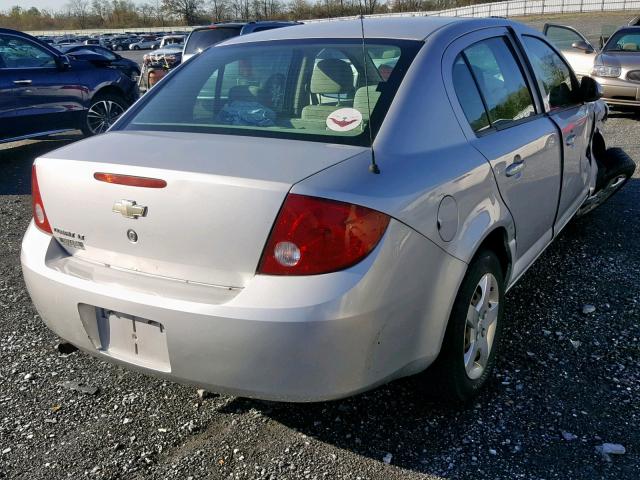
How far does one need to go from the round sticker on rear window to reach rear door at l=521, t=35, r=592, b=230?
164 centimetres

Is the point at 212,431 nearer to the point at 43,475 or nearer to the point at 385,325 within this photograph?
the point at 43,475

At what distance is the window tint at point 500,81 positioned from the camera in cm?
300

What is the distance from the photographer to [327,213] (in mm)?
2014

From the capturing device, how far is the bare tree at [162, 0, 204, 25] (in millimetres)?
96688

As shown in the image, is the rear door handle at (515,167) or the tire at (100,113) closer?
the rear door handle at (515,167)

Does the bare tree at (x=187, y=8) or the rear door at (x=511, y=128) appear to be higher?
the bare tree at (x=187, y=8)

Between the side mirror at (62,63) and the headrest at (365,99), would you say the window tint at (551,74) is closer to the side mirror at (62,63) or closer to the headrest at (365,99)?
the headrest at (365,99)

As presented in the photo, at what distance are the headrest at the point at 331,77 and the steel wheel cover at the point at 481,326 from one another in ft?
3.39

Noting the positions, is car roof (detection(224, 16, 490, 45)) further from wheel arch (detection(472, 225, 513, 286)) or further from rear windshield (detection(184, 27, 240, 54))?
rear windshield (detection(184, 27, 240, 54))

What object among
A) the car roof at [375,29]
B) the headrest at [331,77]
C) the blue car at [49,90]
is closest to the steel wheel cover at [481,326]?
the headrest at [331,77]

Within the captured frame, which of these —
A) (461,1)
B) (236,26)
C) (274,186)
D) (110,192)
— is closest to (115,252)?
(110,192)

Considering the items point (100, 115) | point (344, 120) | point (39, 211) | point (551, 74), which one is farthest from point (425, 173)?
point (100, 115)

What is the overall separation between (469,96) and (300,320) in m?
1.45

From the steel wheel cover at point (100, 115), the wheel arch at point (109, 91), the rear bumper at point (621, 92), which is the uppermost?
the wheel arch at point (109, 91)
